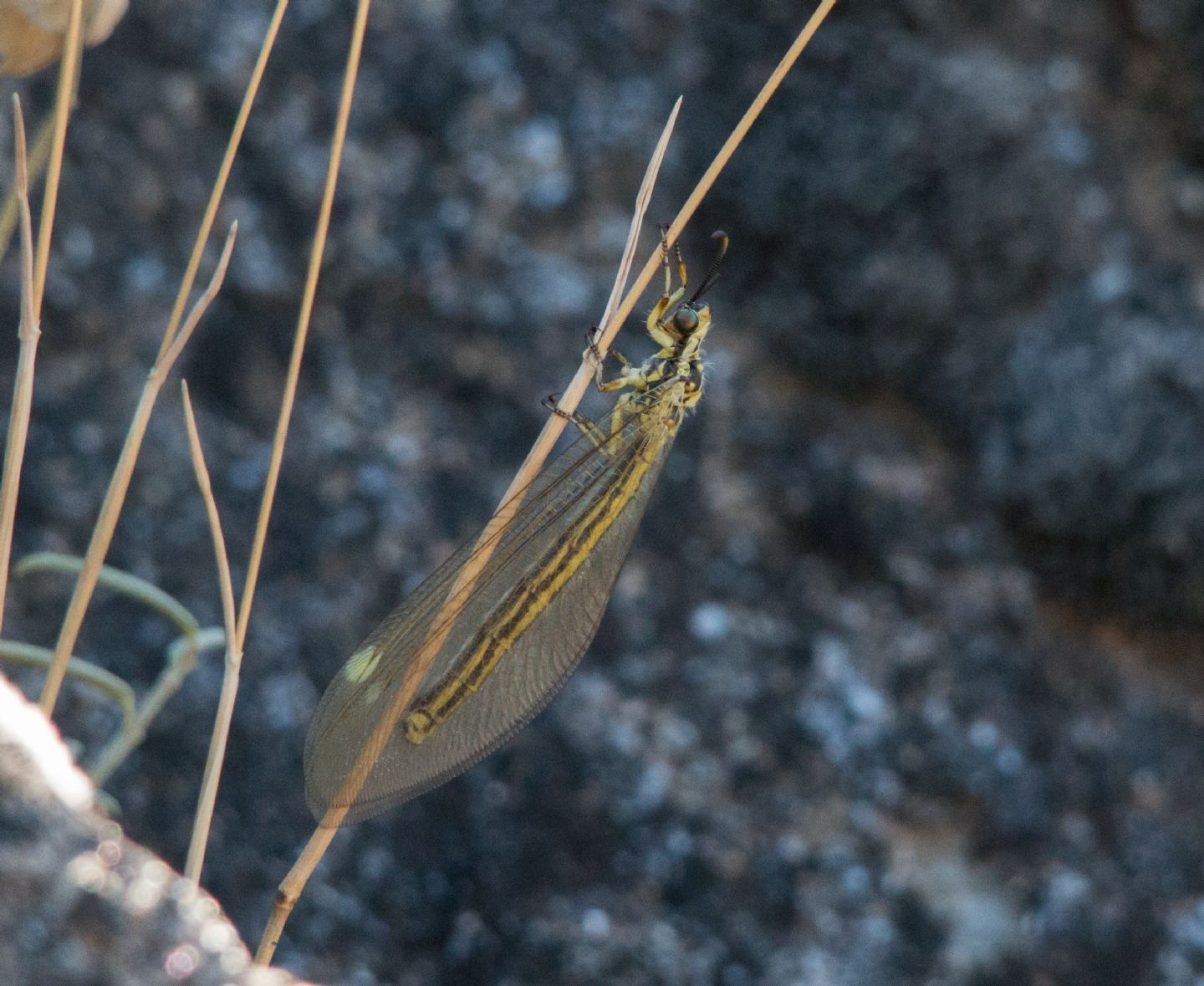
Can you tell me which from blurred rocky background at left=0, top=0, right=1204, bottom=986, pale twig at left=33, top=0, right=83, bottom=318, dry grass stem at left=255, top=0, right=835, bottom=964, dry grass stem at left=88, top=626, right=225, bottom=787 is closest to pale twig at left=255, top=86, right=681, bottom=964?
dry grass stem at left=255, top=0, right=835, bottom=964

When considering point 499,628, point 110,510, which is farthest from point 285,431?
point 499,628

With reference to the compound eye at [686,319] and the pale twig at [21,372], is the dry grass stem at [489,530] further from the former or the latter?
the compound eye at [686,319]

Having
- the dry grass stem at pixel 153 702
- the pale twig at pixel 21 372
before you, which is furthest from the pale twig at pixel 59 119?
the dry grass stem at pixel 153 702

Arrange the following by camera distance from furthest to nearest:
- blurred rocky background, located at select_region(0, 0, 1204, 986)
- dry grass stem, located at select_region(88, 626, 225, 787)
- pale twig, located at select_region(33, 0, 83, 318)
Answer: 1. blurred rocky background, located at select_region(0, 0, 1204, 986)
2. dry grass stem, located at select_region(88, 626, 225, 787)
3. pale twig, located at select_region(33, 0, 83, 318)

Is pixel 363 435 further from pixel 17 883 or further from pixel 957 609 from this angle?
pixel 17 883

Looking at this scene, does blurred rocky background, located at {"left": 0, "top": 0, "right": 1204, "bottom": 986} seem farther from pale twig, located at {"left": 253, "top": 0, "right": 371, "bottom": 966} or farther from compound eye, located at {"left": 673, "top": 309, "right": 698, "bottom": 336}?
pale twig, located at {"left": 253, "top": 0, "right": 371, "bottom": 966}

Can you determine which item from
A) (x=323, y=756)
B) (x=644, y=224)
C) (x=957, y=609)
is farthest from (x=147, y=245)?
(x=957, y=609)
